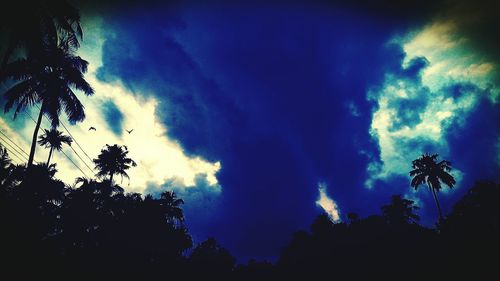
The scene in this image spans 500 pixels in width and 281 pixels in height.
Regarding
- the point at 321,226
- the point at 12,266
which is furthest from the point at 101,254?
the point at 321,226

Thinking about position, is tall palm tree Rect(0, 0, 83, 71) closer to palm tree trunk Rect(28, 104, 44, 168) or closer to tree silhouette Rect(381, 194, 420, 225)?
palm tree trunk Rect(28, 104, 44, 168)

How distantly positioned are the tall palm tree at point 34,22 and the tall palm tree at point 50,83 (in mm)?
2019

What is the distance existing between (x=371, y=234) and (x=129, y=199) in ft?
101

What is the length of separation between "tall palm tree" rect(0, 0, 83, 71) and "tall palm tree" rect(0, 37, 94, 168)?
79.5 inches

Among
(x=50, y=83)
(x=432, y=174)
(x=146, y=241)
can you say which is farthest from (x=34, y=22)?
(x=432, y=174)

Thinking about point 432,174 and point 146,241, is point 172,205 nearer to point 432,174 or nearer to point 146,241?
point 146,241

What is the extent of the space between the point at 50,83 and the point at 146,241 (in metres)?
19.2

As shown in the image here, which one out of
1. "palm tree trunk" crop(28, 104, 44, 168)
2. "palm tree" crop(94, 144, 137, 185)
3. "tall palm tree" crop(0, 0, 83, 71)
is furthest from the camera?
"palm tree" crop(94, 144, 137, 185)

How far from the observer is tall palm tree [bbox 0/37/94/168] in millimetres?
19156

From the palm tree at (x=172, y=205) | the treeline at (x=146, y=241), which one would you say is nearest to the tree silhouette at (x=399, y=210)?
the treeline at (x=146, y=241)

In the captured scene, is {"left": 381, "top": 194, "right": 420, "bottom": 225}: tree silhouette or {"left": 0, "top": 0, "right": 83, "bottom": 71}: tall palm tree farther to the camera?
{"left": 381, "top": 194, "right": 420, "bottom": 225}: tree silhouette

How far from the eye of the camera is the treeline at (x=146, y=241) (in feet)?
52.3

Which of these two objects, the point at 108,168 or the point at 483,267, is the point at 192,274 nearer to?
the point at 108,168

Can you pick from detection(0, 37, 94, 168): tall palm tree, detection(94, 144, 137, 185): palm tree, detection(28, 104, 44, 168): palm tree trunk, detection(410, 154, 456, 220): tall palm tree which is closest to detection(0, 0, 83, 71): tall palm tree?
detection(0, 37, 94, 168): tall palm tree
